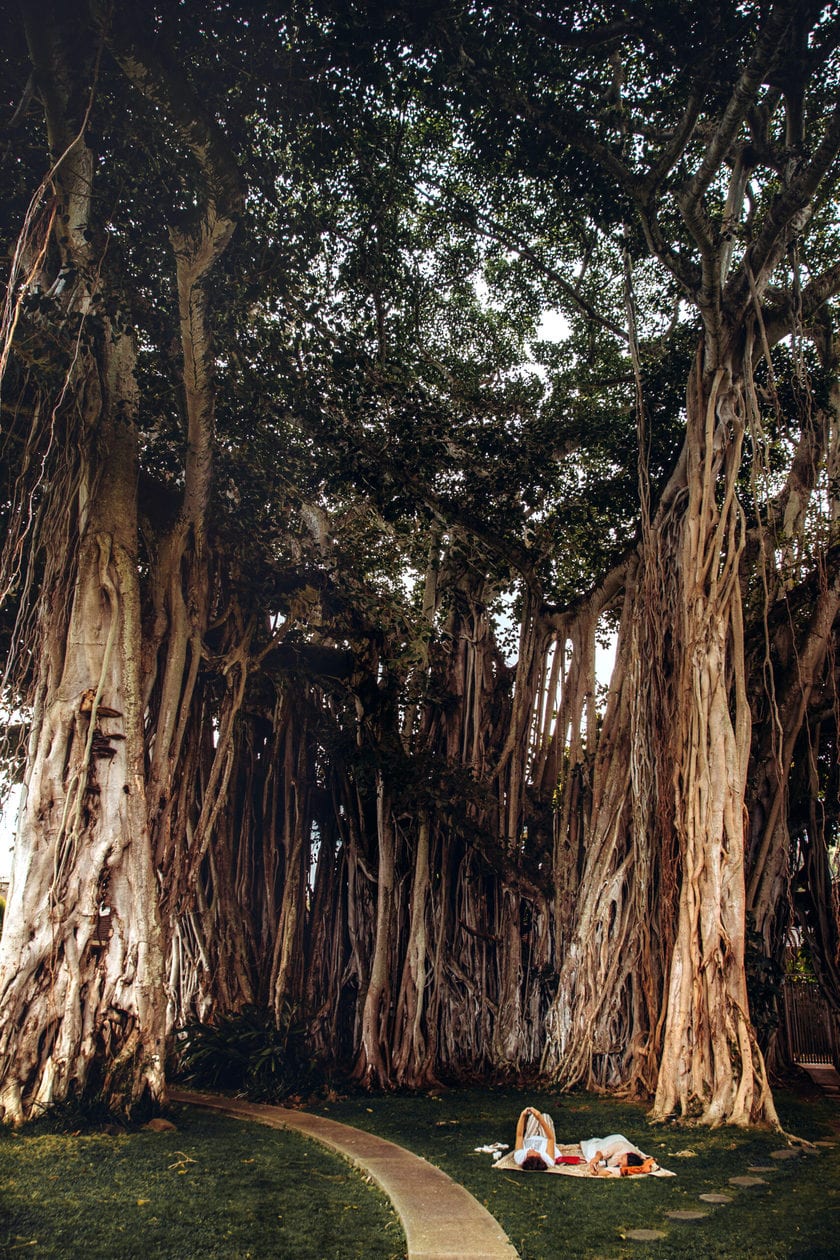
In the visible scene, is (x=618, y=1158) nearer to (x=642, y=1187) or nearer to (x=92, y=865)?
(x=642, y=1187)

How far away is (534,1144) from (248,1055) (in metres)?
2.57

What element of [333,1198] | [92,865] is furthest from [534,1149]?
[92,865]

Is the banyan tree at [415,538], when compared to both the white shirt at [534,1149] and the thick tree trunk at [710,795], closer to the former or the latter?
the thick tree trunk at [710,795]

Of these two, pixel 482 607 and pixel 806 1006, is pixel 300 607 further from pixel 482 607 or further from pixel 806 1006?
pixel 806 1006

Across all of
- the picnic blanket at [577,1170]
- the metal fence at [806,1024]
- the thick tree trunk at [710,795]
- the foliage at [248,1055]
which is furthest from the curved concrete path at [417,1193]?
the metal fence at [806,1024]

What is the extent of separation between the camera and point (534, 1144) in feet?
11.9

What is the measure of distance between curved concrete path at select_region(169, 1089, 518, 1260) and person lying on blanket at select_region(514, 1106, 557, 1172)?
1.22 ft

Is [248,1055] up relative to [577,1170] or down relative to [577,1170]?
up

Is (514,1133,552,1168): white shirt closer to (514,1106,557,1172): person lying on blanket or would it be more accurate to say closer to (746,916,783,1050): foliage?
(514,1106,557,1172): person lying on blanket

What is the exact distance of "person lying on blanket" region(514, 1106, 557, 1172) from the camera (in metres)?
3.56

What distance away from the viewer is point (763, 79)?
429 centimetres

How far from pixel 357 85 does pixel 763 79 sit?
2215 mm

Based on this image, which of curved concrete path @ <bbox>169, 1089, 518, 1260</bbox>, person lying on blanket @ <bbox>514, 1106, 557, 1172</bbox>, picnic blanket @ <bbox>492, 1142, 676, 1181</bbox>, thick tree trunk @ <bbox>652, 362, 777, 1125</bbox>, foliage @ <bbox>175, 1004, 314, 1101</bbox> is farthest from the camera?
foliage @ <bbox>175, 1004, 314, 1101</bbox>

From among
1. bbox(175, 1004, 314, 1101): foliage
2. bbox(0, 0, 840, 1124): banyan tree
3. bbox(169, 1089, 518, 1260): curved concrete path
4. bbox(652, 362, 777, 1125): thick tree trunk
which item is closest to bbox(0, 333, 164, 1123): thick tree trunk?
bbox(0, 0, 840, 1124): banyan tree
